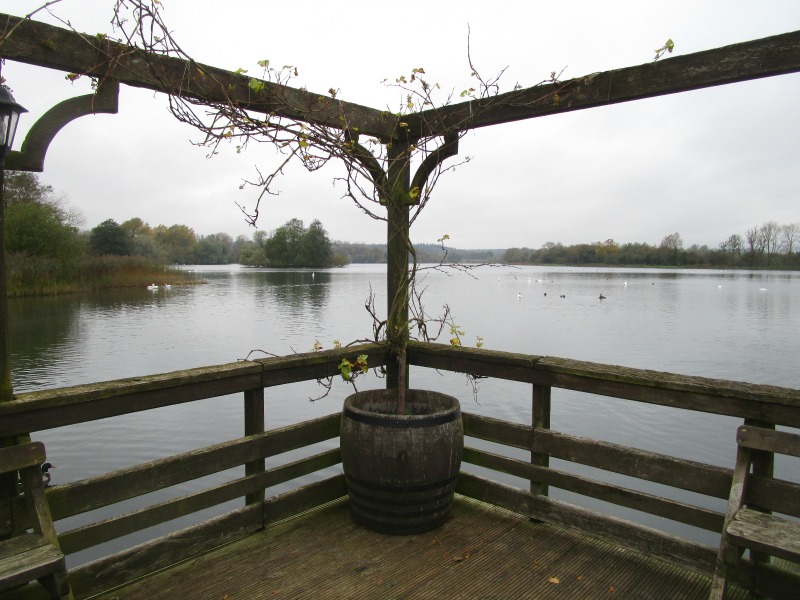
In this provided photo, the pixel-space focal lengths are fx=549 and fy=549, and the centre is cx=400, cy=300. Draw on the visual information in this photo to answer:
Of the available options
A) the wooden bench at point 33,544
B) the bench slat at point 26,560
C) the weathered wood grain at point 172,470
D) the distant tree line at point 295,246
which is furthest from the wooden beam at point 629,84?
the distant tree line at point 295,246

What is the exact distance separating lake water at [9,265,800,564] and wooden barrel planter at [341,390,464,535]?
737 mm

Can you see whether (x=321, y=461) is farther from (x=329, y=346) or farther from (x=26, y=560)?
(x=329, y=346)

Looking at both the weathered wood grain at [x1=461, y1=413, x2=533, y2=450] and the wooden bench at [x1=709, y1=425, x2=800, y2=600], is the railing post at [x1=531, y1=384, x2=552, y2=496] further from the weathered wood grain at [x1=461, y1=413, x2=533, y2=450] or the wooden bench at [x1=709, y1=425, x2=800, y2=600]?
the wooden bench at [x1=709, y1=425, x2=800, y2=600]

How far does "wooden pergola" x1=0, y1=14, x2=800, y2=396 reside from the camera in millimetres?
2184

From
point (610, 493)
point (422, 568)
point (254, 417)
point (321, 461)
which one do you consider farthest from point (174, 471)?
point (610, 493)

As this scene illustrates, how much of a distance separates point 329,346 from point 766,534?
13218 mm

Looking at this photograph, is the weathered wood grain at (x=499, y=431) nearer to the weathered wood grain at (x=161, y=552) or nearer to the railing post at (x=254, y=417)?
the railing post at (x=254, y=417)

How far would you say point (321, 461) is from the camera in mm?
3148

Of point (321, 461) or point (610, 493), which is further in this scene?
point (321, 461)

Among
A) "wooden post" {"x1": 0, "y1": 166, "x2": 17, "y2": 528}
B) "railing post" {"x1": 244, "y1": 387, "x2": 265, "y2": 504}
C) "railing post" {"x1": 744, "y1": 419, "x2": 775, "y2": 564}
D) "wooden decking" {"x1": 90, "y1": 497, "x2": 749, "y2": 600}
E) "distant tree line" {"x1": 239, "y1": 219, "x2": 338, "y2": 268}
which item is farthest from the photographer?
"distant tree line" {"x1": 239, "y1": 219, "x2": 338, "y2": 268}

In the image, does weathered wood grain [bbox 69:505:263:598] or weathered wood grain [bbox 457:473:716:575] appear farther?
weathered wood grain [bbox 457:473:716:575]

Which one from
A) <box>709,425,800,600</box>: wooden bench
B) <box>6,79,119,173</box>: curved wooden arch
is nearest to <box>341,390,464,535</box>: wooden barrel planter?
<box>709,425,800,600</box>: wooden bench

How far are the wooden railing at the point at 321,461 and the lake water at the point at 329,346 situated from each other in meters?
0.54

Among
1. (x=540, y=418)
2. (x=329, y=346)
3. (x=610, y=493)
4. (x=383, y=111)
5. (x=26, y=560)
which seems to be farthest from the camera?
(x=329, y=346)
